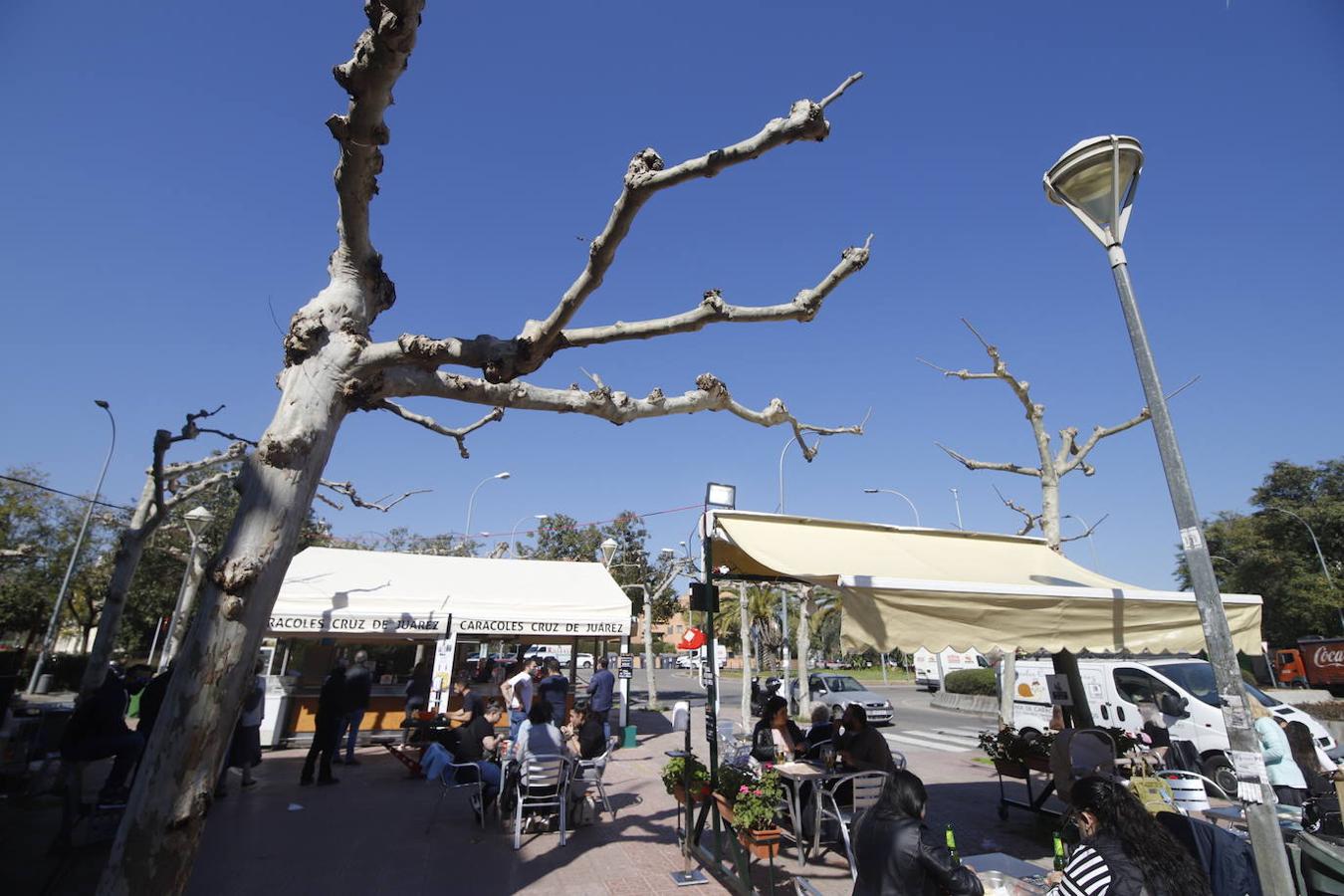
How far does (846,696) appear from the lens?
19109 mm

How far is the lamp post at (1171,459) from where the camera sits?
2973mm

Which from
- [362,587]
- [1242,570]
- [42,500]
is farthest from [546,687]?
[1242,570]

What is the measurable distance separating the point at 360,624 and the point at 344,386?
346 inches

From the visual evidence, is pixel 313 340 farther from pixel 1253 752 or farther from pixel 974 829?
pixel 974 829

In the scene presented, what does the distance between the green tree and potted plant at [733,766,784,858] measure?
4168cm

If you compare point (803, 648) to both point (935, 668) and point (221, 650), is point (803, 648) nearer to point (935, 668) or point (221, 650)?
point (221, 650)

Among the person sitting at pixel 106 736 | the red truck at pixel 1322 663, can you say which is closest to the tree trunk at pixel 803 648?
the person sitting at pixel 106 736

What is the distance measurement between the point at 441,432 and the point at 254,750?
632cm

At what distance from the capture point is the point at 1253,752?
3.01m

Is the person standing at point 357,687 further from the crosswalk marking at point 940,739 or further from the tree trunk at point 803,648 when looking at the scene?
→ the crosswalk marking at point 940,739

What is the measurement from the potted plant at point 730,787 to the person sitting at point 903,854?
1943mm

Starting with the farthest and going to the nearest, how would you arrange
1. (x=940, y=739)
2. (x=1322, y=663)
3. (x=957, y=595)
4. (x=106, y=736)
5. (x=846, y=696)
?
(x=1322, y=663) < (x=846, y=696) < (x=940, y=739) < (x=106, y=736) < (x=957, y=595)

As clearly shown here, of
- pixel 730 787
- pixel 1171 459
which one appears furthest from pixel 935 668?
pixel 1171 459

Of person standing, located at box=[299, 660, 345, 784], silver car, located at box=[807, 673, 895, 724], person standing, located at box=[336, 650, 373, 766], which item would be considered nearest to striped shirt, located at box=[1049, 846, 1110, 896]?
person standing, located at box=[299, 660, 345, 784]
